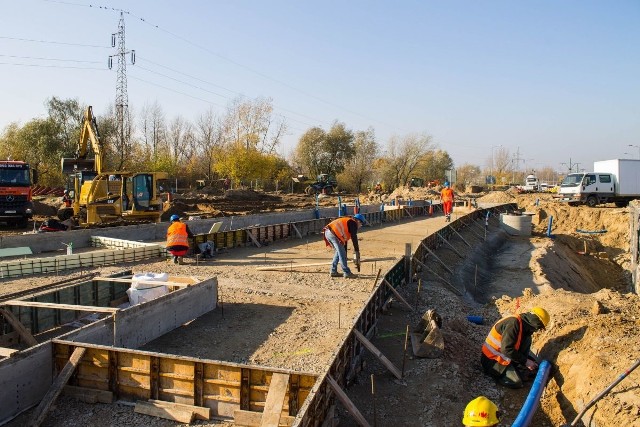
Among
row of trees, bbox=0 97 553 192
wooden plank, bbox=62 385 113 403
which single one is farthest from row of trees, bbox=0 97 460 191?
wooden plank, bbox=62 385 113 403

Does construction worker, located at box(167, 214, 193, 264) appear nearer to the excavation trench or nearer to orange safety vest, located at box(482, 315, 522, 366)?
the excavation trench

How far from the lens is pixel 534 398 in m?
5.41

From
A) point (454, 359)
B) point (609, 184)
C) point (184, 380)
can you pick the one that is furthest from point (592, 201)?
point (184, 380)

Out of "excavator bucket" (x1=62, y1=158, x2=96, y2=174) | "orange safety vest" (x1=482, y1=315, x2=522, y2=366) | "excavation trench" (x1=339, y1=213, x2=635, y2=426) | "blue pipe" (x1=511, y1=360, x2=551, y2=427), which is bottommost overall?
"excavation trench" (x1=339, y1=213, x2=635, y2=426)

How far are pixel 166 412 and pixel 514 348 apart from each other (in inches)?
171

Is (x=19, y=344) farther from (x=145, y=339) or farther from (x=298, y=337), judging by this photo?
(x=298, y=337)

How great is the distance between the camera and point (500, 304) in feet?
33.9

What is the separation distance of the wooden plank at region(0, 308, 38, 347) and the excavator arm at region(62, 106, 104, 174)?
15061 mm

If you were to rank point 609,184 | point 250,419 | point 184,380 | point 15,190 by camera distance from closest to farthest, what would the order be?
point 250,419, point 184,380, point 15,190, point 609,184

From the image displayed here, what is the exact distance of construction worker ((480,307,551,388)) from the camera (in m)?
6.35

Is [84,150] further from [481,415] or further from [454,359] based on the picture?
[481,415]

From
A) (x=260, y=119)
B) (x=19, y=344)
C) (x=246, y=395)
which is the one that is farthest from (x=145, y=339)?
(x=260, y=119)

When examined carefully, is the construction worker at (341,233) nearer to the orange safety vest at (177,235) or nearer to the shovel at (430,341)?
the shovel at (430,341)

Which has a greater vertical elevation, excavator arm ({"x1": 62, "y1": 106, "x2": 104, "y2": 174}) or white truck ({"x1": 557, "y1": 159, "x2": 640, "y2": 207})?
excavator arm ({"x1": 62, "y1": 106, "x2": 104, "y2": 174})
